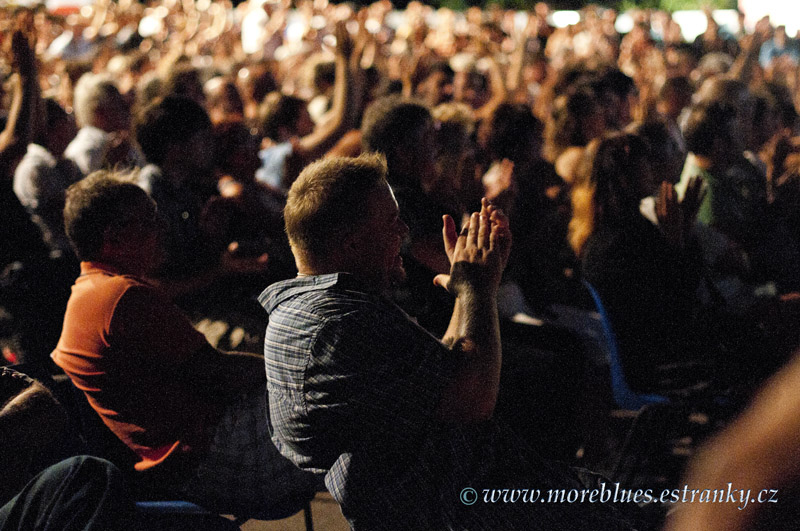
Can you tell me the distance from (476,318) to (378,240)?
300 millimetres

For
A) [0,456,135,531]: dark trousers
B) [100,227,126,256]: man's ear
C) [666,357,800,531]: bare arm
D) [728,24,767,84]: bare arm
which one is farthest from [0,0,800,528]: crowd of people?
[666,357,800,531]: bare arm

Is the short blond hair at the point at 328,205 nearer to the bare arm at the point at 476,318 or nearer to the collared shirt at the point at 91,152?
the bare arm at the point at 476,318

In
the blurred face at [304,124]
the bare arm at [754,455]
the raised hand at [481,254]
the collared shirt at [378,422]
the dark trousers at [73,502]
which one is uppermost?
the bare arm at [754,455]

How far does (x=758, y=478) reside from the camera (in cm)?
71

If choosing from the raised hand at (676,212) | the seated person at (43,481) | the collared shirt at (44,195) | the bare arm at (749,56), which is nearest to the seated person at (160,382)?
the seated person at (43,481)

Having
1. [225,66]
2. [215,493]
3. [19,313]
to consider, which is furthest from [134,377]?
[225,66]

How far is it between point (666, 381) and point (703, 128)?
164 centimetres

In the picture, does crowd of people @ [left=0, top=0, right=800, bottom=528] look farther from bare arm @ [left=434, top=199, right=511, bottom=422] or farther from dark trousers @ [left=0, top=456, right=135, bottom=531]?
dark trousers @ [left=0, top=456, right=135, bottom=531]

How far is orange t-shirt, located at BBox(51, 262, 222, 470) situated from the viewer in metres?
2.31

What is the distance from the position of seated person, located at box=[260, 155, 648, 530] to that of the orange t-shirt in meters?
0.55

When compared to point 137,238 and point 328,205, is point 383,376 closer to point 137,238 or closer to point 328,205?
point 328,205

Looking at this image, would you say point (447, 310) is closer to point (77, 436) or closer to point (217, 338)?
point (217, 338)

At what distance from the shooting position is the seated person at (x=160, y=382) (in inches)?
91.5

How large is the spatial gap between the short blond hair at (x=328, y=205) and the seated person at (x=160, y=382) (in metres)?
0.71
